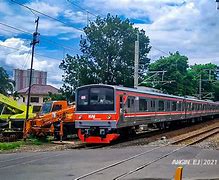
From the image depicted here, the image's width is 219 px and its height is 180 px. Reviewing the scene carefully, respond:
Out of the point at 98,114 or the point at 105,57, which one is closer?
the point at 98,114

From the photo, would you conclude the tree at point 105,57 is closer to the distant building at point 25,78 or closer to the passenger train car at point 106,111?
the passenger train car at point 106,111

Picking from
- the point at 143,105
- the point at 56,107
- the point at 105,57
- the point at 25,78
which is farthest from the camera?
the point at 25,78

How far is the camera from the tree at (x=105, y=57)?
52.4 m

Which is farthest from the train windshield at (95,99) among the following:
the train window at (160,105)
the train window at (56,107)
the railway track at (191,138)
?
the train window at (160,105)

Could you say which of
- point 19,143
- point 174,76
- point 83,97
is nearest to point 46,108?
point 19,143

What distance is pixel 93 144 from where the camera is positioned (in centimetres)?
2014

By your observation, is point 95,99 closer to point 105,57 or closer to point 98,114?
point 98,114

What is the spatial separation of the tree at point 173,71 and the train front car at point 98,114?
38751 millimetres

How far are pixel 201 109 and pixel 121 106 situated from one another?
2803 centimetres

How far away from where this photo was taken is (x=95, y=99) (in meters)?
19.8

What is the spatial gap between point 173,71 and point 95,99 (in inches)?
1655

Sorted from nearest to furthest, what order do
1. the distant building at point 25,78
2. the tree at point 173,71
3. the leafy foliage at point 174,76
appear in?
the leafy foliage at point 174,76, the tree at point 173,71, the distant building at point 25,78

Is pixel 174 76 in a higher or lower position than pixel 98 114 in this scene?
higher

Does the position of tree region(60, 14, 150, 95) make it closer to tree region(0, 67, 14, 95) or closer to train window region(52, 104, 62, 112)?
tree region(0, 67, 14, 95)
